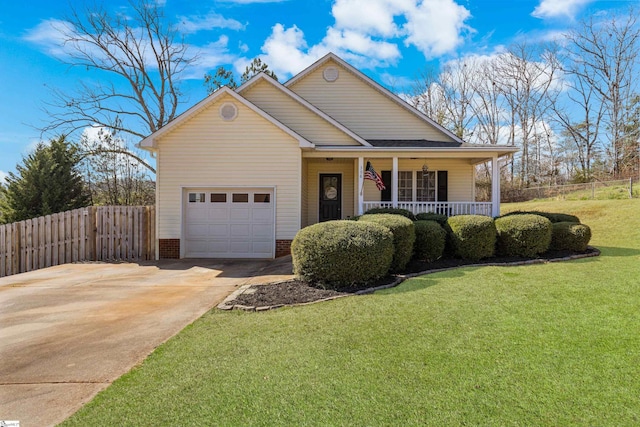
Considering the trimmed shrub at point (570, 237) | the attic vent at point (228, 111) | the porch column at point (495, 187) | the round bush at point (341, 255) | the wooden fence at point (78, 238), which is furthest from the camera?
the porch column at point (495, 187)

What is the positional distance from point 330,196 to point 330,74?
5465mm

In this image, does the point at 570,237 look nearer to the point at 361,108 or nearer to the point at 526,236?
the point at 526,236

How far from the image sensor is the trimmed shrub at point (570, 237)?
937cm

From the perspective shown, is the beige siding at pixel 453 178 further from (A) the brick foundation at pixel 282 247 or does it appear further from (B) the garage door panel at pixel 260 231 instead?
(B) the garage door panel at pixel 260 231

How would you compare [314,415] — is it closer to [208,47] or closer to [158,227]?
[158,227]

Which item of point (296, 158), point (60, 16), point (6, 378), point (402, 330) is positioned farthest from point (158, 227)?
point (60, 16)

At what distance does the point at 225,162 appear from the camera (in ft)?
38.0

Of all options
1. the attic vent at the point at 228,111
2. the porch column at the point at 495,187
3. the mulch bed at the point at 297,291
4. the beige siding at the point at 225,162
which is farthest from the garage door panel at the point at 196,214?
the porch column at the point at 495,187

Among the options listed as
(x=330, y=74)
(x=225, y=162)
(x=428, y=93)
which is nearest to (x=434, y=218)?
(x=225, y=162)

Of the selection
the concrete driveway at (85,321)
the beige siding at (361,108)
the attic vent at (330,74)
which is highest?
the attic vent at (330,74)

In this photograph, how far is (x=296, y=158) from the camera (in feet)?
38.0

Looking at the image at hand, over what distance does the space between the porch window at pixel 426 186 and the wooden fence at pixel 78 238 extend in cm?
1041

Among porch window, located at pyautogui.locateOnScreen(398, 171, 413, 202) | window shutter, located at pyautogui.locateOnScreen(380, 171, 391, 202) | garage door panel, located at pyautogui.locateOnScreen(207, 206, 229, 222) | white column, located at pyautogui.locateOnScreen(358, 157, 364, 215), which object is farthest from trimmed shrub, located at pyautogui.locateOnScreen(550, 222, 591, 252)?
garage door panel, located at pyautogui.locateOnScreen(207, 206, 229, 222)

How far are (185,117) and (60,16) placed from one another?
15733 millimetres
